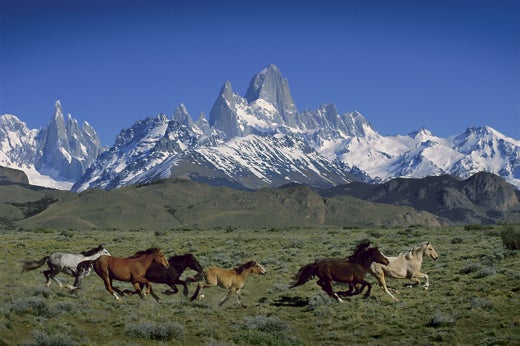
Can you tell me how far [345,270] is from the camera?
26500mm

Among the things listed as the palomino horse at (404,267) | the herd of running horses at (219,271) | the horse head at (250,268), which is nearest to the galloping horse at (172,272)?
the herd of running horses at (219,271)

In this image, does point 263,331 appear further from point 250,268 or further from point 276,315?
point 250,268

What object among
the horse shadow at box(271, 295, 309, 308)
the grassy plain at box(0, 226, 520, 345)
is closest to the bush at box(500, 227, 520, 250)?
the grassy plain at box(0, 226, 520, 345)

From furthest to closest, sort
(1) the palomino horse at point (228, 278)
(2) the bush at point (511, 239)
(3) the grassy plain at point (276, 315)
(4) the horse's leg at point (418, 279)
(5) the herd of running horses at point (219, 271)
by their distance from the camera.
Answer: (2) the bush at point (511, 239) < (4) the horse's leg at point (418, 279) < (1) the palomino horse at point (228, 278) < (5) the herd of running horses at point (219, 271) < (3) the grassy plain at point (276, 315)

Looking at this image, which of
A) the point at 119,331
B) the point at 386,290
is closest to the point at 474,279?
the point at 386,290

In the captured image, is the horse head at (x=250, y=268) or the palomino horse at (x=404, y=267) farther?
the palomino horse at (x=404, y=267)

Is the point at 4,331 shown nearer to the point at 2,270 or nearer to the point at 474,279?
the point at 2,270

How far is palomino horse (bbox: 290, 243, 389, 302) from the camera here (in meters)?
26.5

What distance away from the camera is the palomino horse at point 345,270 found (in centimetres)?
2652

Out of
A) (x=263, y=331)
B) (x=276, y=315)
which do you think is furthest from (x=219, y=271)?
(x=263, y=331)

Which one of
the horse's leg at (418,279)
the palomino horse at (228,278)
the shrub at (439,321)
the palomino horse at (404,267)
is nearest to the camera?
the shrub at (439,321)

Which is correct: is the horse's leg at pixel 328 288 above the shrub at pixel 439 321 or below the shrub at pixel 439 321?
above

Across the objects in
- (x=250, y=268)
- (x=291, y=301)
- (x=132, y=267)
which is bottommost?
(x=291, y=301)

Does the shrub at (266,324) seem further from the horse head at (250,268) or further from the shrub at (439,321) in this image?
the shrub at (439,321)
